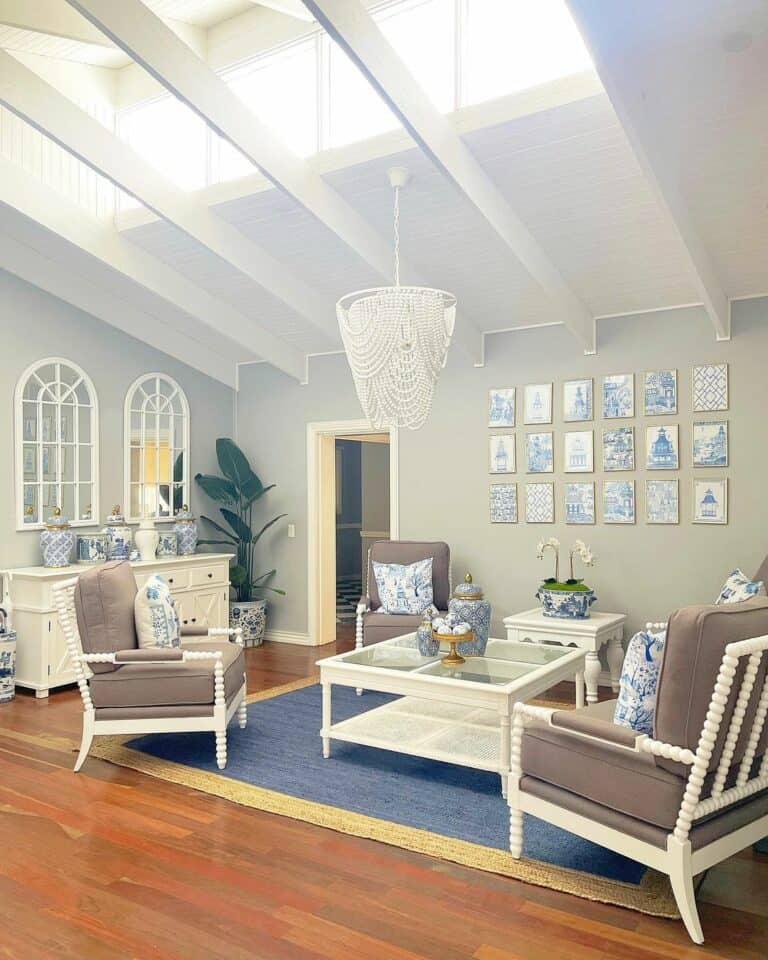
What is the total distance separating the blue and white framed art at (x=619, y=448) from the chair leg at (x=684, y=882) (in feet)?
11.2

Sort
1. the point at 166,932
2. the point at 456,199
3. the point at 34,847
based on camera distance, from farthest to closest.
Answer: the point at 456,199 → the point at 34,847 → the point at 166,932

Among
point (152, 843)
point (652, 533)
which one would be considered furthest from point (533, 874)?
point (652, 533)

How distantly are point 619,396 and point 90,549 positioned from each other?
3.98 m

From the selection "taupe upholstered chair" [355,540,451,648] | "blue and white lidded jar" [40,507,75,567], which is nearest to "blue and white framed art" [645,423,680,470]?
"taupe upholstered chair" [355,540,451,648]

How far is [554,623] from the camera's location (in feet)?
17.3

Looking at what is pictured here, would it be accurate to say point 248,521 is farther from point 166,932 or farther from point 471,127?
point 166,932

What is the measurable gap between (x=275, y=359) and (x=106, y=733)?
3716 millimetres

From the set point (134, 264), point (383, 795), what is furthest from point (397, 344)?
point (134, 264)

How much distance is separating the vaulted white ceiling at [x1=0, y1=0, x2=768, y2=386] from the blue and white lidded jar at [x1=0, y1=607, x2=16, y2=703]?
2558 mm

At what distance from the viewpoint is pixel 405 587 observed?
571 centimetres

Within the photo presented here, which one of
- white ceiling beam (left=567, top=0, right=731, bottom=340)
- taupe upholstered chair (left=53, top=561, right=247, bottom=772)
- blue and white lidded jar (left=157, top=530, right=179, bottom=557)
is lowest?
taupe upholstered chair (left=53, top=561, right=247, bottom=772)

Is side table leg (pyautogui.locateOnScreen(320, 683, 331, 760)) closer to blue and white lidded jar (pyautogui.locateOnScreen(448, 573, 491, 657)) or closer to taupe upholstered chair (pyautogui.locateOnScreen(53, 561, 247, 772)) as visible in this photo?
taupe upholstered chair (pyautogui.locateOnScreen(53, 561, 247, 772))

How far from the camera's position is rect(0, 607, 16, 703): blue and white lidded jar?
5.29m

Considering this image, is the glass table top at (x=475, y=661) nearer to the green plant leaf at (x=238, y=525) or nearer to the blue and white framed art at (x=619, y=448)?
the blue and white framed art at (x=619, y=448)
